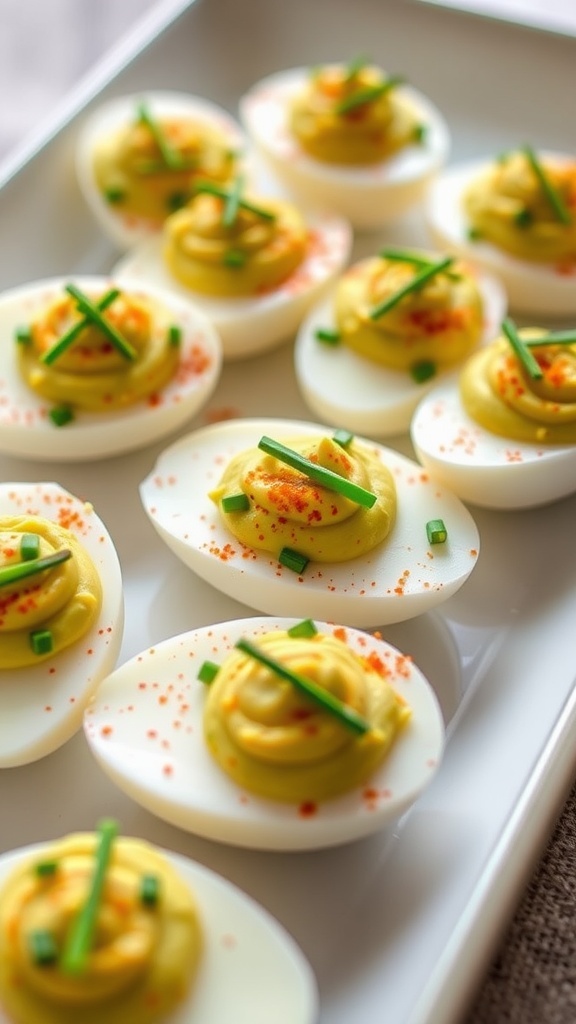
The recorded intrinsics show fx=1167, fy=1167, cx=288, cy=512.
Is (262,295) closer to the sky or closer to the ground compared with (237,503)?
closer to the sky

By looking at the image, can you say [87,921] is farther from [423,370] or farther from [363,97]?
[363,97]

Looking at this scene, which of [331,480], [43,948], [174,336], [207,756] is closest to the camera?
[43,948]

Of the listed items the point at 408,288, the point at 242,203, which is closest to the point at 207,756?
the point at 408,288

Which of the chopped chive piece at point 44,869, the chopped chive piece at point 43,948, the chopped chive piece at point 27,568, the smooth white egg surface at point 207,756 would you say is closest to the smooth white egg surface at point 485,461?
the smooth white egg surface at point 207,756

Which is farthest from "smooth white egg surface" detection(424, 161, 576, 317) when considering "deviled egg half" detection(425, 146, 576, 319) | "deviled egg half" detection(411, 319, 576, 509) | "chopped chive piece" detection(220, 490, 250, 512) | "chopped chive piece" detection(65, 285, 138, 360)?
"chopped chive piece" detection(220, 490, 250, 512)

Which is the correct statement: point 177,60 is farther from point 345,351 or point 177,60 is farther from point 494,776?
point 494,776

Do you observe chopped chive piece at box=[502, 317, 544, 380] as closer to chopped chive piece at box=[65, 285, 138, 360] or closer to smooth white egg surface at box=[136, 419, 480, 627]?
smooth white egg surface at box=[136, 419, 480, 627]
